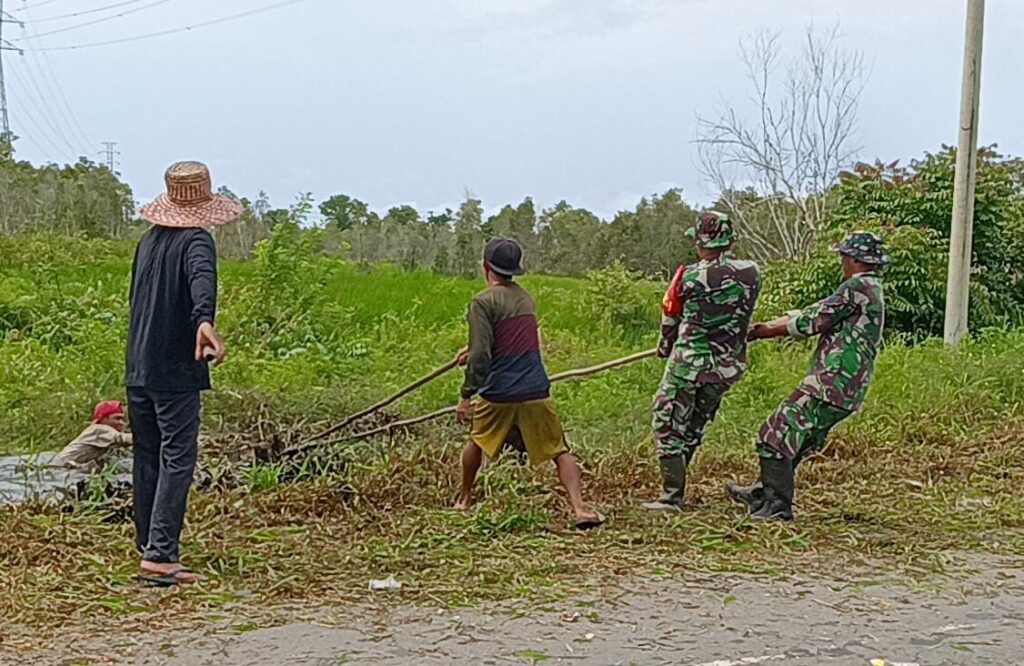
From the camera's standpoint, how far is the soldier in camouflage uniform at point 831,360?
5656 millimetres

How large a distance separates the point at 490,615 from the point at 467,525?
1219mm

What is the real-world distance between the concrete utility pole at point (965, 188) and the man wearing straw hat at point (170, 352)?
8.71 m

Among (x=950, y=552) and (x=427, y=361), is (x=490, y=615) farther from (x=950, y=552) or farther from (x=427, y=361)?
(x=427, y=361)

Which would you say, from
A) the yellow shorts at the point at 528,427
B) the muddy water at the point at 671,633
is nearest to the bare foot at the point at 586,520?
the yellow shorts at the point at 528,427

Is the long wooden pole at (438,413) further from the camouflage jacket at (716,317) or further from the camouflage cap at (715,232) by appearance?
the camouflage cap at (715,232)

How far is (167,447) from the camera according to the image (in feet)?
15.4

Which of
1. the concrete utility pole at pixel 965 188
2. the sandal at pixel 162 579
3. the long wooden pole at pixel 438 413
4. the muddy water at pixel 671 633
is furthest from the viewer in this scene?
the concrete utility pole at pixel 965 188

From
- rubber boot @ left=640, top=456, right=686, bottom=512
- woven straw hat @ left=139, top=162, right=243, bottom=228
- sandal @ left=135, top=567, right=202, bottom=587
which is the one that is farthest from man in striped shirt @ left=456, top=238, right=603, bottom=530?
sandal @ left=135, top=567, right=202, bottom=587

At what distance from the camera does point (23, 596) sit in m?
4.39

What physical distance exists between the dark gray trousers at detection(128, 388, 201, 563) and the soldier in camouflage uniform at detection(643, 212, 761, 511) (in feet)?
8.02

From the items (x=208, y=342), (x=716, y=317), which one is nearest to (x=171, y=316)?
(x=208, y=342)

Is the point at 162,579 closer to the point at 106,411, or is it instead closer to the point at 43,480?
the point at 43,480

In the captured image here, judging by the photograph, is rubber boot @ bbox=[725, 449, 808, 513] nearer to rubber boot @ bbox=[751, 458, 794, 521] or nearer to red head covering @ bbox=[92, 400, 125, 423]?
rubber boot @ bbox=[751, 458, 794, 521]

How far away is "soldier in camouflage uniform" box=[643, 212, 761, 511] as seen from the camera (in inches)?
229
